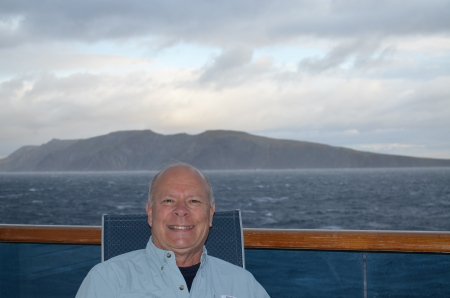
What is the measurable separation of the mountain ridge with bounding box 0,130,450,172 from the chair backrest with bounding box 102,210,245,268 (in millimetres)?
125997

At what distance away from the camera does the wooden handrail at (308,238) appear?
1811 millimetres

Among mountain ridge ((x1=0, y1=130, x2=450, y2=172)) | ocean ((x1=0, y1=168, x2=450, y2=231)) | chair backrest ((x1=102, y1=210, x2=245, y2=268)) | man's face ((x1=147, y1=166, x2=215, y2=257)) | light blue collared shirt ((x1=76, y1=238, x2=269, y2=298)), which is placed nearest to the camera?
light blue collared shirt ((x1=76, y1=238, x2=269, y2=298))

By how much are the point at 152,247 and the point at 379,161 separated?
161142mm

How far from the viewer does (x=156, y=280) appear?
1.51 m

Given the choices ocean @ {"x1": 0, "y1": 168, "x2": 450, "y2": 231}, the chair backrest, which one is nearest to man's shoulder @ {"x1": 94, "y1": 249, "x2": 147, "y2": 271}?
the chair backrest

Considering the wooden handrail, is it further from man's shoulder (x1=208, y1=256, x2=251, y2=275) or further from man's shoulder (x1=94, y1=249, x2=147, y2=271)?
man's shoulder (x1=94, y1=249, x2=147, y2=271)

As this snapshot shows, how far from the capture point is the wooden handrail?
181cm

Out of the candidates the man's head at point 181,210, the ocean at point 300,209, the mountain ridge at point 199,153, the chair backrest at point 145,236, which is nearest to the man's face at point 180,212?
the man's head at point 181,210

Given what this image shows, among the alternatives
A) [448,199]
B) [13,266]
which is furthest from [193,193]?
[448,199]

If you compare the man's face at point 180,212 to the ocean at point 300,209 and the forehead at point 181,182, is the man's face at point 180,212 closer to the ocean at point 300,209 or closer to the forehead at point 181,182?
the forehead at point 181,182

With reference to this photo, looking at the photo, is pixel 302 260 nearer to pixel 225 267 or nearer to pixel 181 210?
pixel 225 267

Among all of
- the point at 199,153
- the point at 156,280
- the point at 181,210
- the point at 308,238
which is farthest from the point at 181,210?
the point at 199,153

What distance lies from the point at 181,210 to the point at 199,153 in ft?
434

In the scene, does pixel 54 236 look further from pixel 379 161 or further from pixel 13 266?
pixel 379 161
